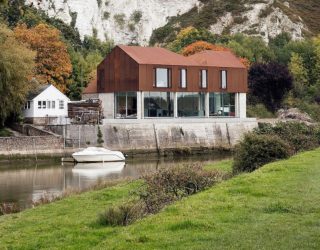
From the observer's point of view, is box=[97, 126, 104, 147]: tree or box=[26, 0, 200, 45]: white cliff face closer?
box=[97, 126, 104, 147]: tree

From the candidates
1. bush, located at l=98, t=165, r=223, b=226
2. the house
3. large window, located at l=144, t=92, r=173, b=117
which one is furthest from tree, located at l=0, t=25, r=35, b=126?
bush, located at l=98, t=165, r=223, b=226

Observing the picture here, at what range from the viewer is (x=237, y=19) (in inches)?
5384

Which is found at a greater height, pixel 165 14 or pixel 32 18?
pixel 165 14

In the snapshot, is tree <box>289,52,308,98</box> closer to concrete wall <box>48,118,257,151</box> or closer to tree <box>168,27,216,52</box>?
tree <box>168,27,216,52</box>

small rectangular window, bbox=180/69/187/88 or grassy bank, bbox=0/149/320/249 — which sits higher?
small rectangular window, bbox=180/69/187/88

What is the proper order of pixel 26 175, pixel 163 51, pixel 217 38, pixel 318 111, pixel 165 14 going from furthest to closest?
pixel 165 14 → pixel 217 38 → pixel 318 111 → pixel 163 51 → pixel 26 175

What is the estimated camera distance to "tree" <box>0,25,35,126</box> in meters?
55.8

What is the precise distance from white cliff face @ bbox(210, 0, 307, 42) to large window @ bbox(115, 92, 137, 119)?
70.4 metres

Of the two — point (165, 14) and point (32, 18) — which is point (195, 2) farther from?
point (32, 18)

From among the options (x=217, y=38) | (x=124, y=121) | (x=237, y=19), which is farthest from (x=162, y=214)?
(x=237, y=19)

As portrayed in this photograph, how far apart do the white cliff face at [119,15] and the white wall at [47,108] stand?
59.4 meters

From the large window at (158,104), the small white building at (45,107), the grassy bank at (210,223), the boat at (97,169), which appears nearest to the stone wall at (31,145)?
the boat at (97,169)

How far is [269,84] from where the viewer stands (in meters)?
87.1

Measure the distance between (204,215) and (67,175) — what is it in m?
29.0
